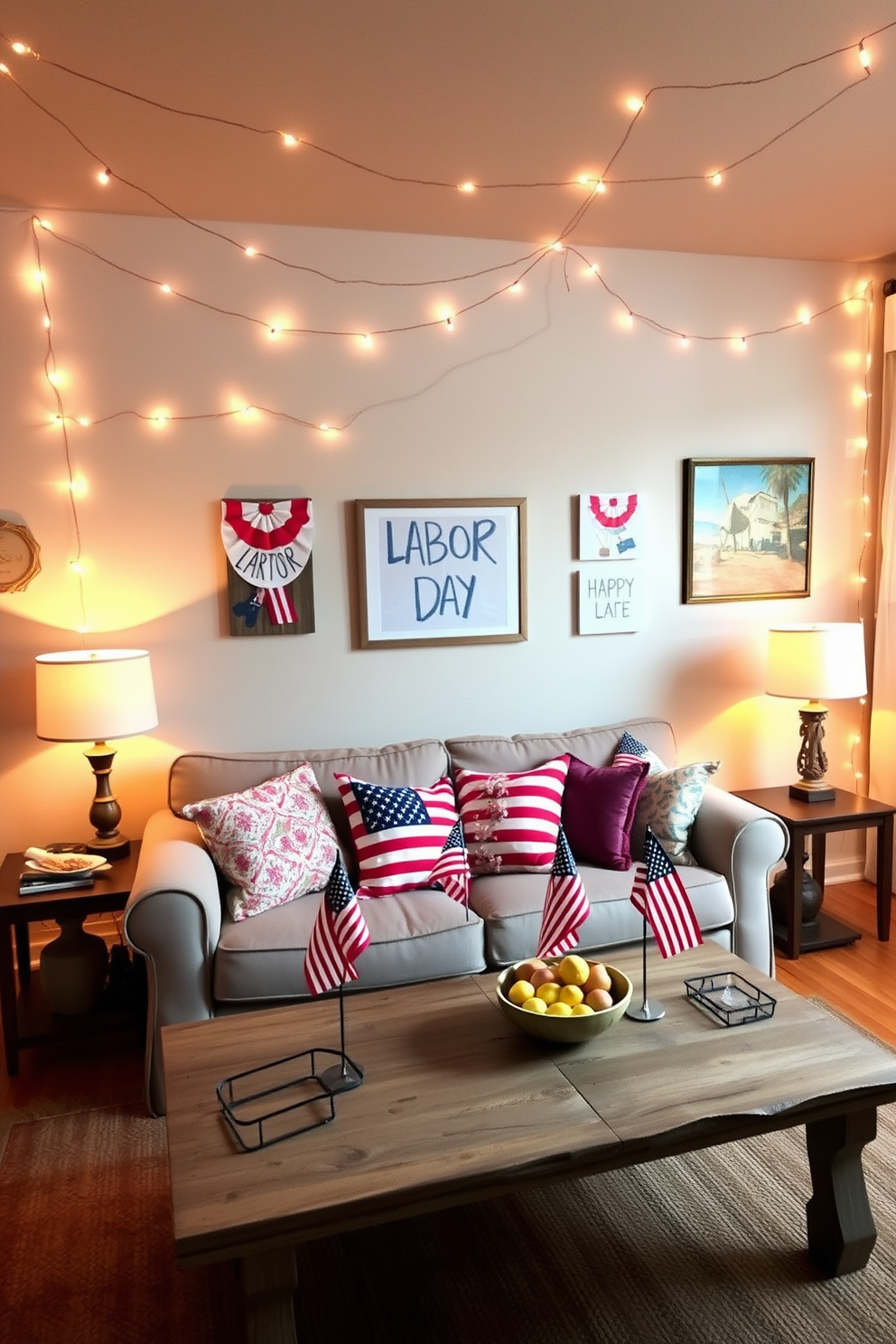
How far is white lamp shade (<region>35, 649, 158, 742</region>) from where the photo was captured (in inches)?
115

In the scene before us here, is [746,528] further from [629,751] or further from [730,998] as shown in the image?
[730,998]

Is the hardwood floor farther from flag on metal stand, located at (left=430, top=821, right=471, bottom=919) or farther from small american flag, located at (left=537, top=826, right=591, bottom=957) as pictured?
small american flag, located at (left=537, top=826, right=591, bottom=957)

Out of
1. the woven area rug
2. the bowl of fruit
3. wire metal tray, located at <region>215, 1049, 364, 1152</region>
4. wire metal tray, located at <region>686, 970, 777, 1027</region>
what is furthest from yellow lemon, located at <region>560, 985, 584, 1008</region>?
the woven area rug

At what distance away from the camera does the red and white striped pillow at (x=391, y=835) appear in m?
2.97

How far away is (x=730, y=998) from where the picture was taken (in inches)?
86.8

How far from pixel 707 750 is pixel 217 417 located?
2.38 metres

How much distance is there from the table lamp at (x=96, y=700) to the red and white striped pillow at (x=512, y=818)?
3.62 ft

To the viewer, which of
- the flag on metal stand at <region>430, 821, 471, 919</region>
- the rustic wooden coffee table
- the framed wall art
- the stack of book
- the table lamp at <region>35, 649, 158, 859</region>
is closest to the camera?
the rustic wooden coffee table

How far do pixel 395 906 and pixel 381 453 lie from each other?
5.47ft

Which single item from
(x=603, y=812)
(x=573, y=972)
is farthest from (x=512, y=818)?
(x=573, y=972)

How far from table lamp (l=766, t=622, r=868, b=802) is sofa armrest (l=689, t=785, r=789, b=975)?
27.4 inches

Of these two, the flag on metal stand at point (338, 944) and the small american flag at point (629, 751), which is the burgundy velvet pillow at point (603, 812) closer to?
the small american flag at point (629, 751)

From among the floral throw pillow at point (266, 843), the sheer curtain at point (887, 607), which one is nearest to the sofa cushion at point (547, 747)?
the floral throw pillow at point (266, 843)

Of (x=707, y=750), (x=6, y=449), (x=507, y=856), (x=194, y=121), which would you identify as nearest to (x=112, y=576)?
(x=6, y=449)
